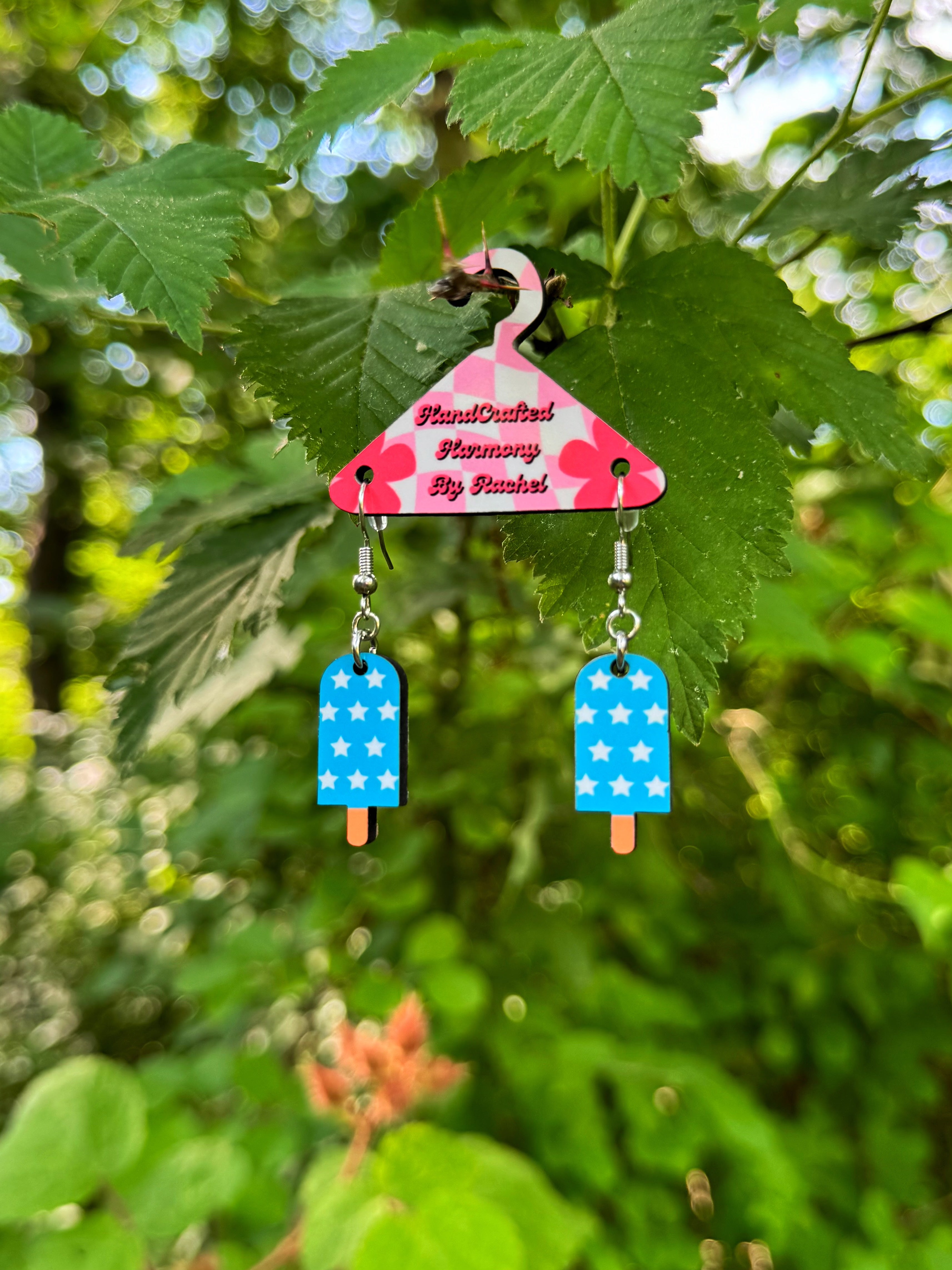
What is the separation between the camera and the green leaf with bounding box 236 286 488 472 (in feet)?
1.03

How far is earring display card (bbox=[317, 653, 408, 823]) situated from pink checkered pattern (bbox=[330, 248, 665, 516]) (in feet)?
0.29

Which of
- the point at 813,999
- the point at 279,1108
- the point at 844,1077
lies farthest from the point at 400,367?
the point at 844,1077

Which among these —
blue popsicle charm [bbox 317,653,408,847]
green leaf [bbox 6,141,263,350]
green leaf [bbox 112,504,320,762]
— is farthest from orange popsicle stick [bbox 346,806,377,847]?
green leaf [bbox 6,141,263,350]

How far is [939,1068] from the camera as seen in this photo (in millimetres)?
1167

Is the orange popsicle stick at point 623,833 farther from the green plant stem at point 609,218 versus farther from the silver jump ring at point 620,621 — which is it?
the green plant stem at point 609,218

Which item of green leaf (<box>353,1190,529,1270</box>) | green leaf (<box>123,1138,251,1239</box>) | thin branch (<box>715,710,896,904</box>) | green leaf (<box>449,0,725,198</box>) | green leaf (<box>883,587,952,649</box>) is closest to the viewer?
green leaf (<box>449,0,725,198</box>)

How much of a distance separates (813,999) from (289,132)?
110cm

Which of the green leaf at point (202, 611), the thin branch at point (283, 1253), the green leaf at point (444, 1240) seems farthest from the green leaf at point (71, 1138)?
the green leaf at point (202, 611)

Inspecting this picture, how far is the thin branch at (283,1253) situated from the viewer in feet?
2.03

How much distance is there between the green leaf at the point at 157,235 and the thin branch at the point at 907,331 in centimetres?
34

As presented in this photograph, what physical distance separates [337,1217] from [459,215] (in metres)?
0.71

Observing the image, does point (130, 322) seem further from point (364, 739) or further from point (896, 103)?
point (896, 103)

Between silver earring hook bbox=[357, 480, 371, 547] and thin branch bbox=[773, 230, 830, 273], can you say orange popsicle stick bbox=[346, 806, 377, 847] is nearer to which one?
silver earring hook bbox=[357, 480, 371, 547]

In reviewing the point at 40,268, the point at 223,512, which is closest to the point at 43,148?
the point at 40,268
